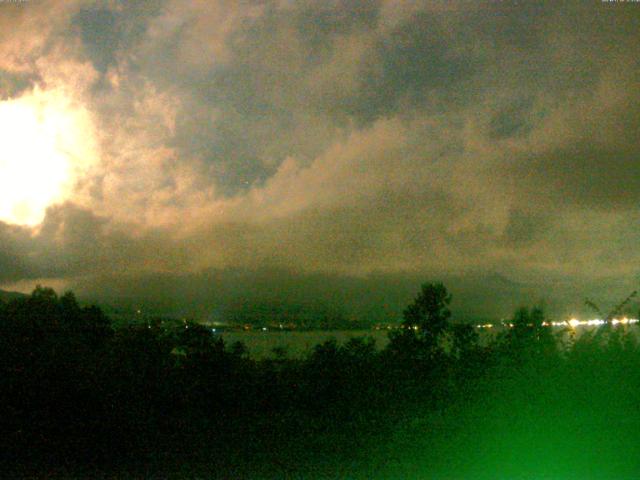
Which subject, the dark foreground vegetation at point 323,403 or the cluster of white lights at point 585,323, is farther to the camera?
the cluster of white lights at point 585,323

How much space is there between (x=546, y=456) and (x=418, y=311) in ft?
14.5

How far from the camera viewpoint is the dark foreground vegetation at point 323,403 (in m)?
9.76

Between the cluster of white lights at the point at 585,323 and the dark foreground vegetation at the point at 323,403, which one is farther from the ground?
the cluster of white lights at the point at 585,323

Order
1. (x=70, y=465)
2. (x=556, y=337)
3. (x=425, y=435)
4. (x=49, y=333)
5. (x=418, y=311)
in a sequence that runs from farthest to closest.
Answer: (x=418, y=311)
(x=556, y=337)
(x=49, y=333)
(x=425, y=435)
(x=70, y=465)

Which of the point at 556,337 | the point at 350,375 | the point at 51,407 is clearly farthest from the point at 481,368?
the point at 51,407

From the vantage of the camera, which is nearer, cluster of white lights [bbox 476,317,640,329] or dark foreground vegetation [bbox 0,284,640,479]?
dark foreground vegetation [bbox 0,284,640,479]

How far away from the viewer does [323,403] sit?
40.7 ft

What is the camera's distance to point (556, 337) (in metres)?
12.6

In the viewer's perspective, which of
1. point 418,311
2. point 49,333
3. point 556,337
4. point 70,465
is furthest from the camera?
point 418,311

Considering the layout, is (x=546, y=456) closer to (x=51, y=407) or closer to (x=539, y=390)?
(x=539, y=390)

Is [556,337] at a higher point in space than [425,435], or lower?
higher

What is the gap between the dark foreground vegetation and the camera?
9.76m

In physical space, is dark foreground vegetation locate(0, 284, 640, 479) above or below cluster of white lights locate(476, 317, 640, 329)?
below

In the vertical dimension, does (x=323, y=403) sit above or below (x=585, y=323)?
below
